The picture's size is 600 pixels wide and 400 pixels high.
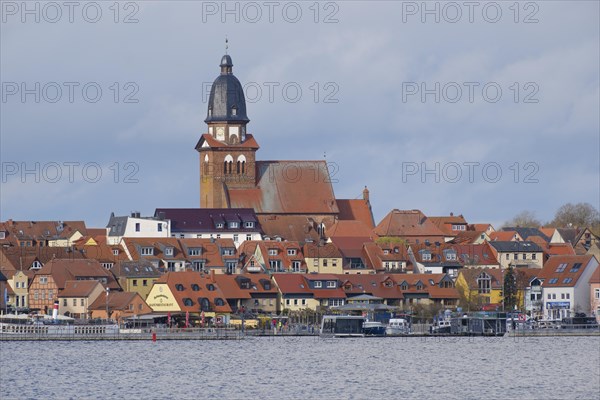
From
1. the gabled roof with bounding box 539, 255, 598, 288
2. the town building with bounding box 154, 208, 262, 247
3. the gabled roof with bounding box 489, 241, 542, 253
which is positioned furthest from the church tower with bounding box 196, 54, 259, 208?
the gabled roof with bounding box 539, 255, 598, 288

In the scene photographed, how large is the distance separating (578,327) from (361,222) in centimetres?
4966

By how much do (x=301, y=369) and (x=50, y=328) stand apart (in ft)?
115

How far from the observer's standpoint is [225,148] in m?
182

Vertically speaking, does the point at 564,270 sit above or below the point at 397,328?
above

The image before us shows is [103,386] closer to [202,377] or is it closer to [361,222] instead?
[202,377]

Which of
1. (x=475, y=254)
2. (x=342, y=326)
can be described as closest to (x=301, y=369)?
(x=342, y=326)

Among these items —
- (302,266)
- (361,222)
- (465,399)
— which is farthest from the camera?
(361,222)

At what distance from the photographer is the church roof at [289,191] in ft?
593

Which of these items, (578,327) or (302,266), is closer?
(578,327)

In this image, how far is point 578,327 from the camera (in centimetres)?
13075

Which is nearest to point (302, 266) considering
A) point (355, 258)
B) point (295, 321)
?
point (355, 258)

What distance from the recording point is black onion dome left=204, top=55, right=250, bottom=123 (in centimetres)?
18000

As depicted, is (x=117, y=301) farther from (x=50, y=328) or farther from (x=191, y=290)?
(x=50, y=328)

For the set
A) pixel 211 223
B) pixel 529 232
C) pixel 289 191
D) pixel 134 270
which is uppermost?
pixel 289 191
